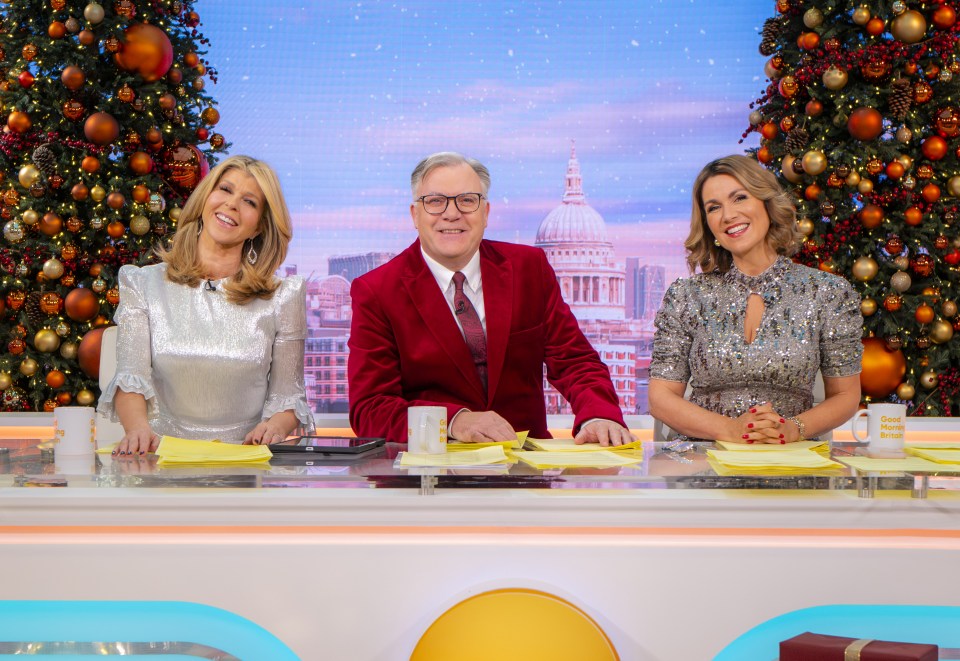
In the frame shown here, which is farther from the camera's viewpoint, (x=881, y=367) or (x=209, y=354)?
(x=881, y=367)

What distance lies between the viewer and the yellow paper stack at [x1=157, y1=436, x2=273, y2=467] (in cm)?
160

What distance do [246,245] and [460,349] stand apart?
0.76 m

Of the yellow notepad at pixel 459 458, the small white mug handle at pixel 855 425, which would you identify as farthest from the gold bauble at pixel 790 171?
the yellow notepad at pixel 459 458

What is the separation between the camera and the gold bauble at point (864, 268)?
15.0ft

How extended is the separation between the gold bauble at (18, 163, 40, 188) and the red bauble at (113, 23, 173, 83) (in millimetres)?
739

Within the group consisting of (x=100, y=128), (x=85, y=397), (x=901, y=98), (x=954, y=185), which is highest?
(x=901, y=98)

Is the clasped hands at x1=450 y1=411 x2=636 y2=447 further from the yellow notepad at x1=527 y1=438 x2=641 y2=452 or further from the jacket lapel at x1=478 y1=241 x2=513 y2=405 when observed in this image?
the jacket lapel at x1=478 y1=241 x2=513 y2=405

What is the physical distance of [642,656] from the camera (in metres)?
1.44

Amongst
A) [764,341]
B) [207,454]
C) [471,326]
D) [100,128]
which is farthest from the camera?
[100,128]

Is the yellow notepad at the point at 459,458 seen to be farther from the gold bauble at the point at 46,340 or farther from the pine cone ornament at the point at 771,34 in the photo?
the pine cone ornament at the point at 771,34

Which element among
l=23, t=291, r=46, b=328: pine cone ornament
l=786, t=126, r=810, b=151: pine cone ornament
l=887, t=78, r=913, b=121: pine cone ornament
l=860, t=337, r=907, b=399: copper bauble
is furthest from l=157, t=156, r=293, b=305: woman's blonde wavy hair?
l=887, t=78, r=913, b=121: pine cone ornament

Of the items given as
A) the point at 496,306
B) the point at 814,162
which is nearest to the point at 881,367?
the point at 814,162

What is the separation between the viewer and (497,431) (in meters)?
1.92

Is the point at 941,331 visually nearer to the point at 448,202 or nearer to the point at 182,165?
the point at 448,202
